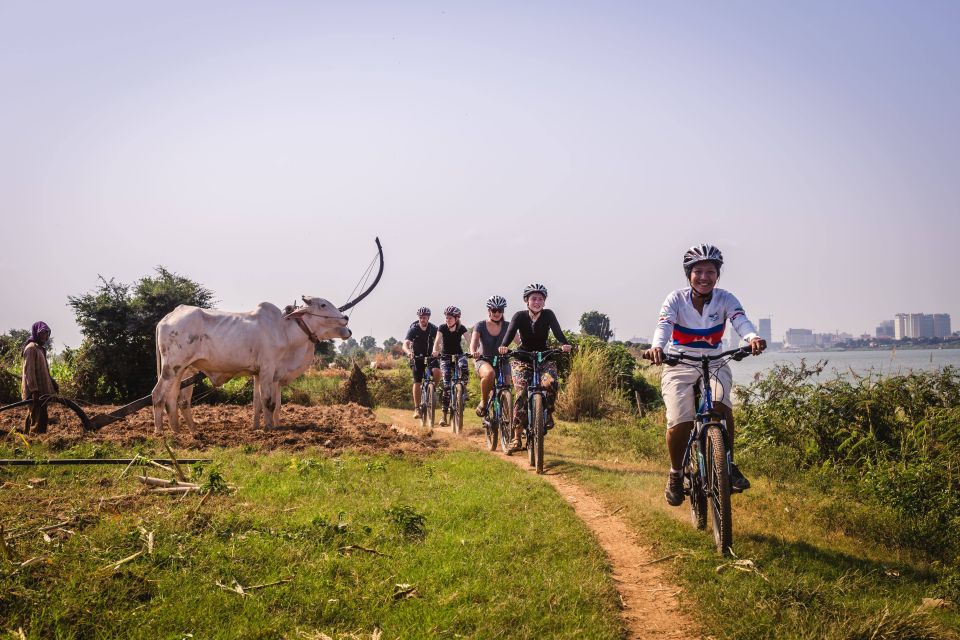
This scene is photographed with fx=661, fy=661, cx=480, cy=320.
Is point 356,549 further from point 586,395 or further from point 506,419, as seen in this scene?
point 586,395

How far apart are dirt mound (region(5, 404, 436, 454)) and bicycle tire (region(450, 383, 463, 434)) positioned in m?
1.54

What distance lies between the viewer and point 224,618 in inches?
166

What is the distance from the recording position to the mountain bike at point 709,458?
17.8 feet

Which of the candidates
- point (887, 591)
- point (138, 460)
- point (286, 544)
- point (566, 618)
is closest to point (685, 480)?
point (887, 591)

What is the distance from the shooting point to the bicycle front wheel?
34.7 ft

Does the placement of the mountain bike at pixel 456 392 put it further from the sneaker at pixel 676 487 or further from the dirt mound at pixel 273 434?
the sneaker at pixel 676 487

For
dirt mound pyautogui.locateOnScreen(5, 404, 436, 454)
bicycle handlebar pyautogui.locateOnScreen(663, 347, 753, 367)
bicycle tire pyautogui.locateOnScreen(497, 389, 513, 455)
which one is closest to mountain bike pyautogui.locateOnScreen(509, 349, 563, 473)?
bicycle tire pyautogui.locateOnScreen(497, 389, 513, 455)

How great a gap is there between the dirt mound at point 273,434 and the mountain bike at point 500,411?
1098mm

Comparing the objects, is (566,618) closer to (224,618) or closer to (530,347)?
(224,618)

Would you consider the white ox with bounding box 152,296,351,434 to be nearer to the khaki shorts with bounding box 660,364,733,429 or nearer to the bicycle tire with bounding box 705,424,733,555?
the khaki shorts with bounding box 660,364,733,429

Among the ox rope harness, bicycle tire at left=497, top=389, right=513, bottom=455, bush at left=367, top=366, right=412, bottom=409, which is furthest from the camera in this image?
bush at left=367, top=366, right=412, bottom=409

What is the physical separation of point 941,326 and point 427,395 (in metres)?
15.9

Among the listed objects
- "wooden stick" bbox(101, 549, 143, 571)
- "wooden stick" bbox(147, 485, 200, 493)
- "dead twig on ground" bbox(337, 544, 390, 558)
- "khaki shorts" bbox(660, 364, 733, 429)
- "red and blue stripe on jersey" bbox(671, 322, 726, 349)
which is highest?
"red and blue stripe on jersey" bbox(671, 322, 726, 349)

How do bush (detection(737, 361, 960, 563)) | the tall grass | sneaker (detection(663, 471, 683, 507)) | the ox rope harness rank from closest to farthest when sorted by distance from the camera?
sneaker (detection(663, 471, 683, 507)) < bush (detection(737, 361, 960, 563)) < the ox rope harness < the tall grass
